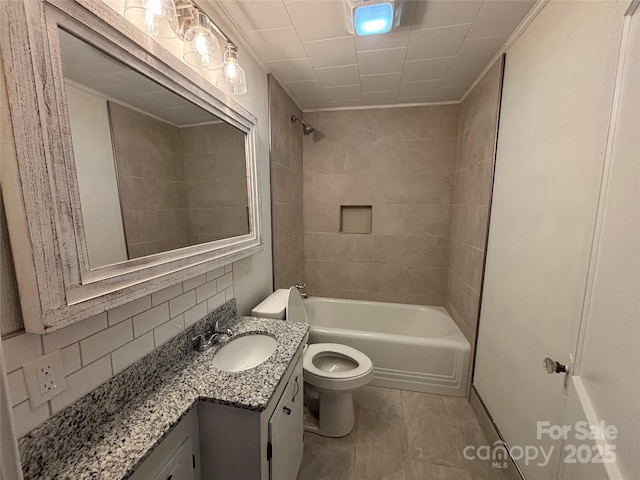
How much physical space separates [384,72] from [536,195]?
52.9 inches

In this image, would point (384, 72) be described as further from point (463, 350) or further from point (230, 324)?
point (463, 350)

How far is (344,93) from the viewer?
2215 mm

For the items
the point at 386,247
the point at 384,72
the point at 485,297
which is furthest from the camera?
the point at 386,247

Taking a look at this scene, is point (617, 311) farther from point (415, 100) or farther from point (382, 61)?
point (415, 100)

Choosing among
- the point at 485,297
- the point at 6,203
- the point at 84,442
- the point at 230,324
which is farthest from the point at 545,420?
the point at 6,203

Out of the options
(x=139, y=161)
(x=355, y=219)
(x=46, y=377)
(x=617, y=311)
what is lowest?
(x=46, y=377)

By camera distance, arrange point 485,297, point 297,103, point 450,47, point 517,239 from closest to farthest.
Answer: point 517,239 → point 450,47 → point 485,297 → point 297,103

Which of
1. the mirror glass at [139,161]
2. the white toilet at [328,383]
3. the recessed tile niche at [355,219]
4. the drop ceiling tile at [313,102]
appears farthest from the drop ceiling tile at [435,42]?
the white toilet at [328,383]

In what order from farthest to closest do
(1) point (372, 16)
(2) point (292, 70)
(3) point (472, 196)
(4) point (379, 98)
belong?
1. (4) point (379, 98)
2. (3) point (472, 196)
3. (2) point (292, 70)
4. (1) point (372, 16)

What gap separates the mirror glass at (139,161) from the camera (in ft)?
2.24

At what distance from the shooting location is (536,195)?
1205 mm

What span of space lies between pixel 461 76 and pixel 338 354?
231 centimetres

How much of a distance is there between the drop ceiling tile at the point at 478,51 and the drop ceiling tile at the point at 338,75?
2.24ft

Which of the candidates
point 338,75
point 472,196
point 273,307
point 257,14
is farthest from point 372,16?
point 273,307
